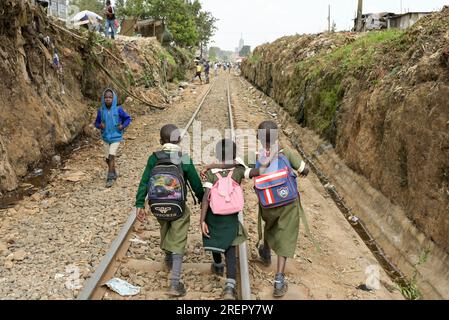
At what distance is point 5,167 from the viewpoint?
6.96 m

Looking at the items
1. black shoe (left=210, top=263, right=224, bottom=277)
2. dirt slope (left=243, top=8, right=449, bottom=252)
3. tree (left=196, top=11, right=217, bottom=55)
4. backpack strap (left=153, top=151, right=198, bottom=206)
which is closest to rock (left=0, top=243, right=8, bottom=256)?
backpack strap (left=153, top=151, right=198, bottom=206)

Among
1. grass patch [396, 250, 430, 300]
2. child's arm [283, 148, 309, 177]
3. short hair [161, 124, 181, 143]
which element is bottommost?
grass patch [396, 250, 430, 300]

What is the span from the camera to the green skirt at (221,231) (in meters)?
4.20

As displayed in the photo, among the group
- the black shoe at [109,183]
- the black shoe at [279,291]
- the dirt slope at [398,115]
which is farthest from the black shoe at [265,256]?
the black shoe at [109,183]

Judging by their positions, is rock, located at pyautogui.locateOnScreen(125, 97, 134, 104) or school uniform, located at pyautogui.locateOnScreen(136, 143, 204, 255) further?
rock, located at pyautogui.locateOnScreen(125, 97, 134, 104)

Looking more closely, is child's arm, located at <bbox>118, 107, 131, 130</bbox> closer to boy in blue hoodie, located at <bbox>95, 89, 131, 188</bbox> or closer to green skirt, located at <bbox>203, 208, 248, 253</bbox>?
boy in blue hoodie, located at <bbox>95, 89, 131, 188</bbox>

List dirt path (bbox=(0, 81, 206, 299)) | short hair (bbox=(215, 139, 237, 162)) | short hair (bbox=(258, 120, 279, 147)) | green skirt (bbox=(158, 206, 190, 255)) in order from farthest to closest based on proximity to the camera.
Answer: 1. dirt path (bbox=(0, 81, 206, 299))
2. green skirt (bbox=(158, 206, 190, 255))
3. short hair (bbox=(258, 120, 279, 147))
4. short hair (bbox=(215, 139, 237, 162))

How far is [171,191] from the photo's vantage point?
4051mm

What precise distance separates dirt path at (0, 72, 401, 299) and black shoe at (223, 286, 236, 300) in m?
0.20

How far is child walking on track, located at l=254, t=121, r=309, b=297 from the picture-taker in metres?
4.18

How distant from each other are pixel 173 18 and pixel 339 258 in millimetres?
37328

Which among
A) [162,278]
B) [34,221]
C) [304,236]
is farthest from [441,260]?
[34,221]
